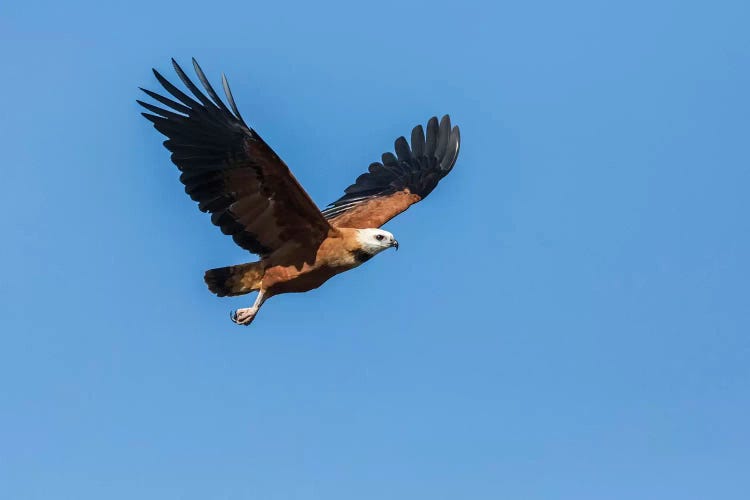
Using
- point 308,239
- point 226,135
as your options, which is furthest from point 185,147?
point 308,239

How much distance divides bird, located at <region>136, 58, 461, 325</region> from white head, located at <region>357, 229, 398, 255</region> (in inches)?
0.4

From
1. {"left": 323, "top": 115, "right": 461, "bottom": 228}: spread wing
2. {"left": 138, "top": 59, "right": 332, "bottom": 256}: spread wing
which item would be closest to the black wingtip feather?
{"left": 138, "top": 59, "right": 332, "bottom": 256}: spread wing

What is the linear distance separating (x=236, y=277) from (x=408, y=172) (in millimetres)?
4013

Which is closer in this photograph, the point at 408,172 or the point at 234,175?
the point at 234,175

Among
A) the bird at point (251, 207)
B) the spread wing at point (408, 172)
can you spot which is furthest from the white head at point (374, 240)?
the spread wing at point (408, 172)

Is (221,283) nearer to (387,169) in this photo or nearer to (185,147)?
(185,147)

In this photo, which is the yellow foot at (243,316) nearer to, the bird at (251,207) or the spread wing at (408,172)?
the bird at (251,207)

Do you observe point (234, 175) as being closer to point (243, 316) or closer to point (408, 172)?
point (243, 316)

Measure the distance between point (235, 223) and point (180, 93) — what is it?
1742 mm

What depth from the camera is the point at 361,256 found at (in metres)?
14.6

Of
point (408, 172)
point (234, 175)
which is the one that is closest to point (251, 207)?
point (234, 175)

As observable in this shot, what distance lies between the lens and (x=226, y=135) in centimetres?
1356

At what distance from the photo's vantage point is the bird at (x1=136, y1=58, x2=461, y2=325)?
1348 centimetres

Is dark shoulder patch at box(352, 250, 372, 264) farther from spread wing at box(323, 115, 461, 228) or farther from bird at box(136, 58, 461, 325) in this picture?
spread wing at box(323, 115, 461, 228)
